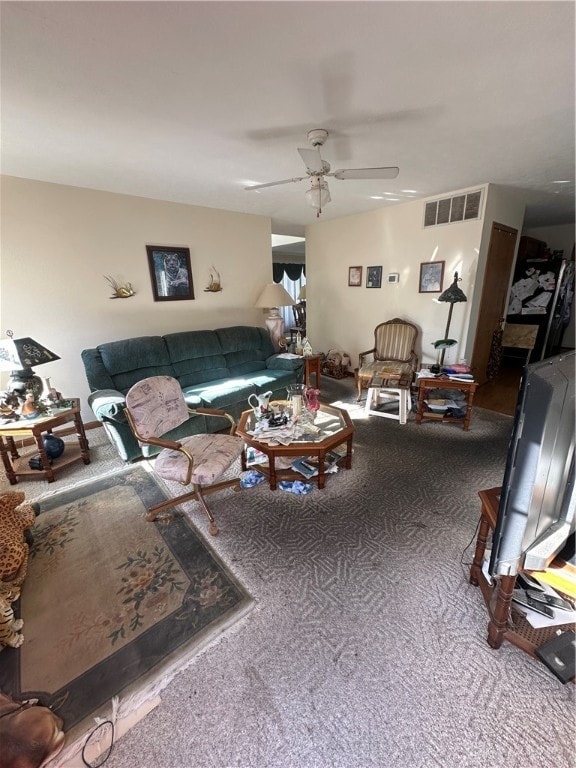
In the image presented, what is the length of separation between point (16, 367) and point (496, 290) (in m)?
5.21

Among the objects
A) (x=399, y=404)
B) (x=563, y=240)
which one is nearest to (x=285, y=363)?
(x=399, y=404)

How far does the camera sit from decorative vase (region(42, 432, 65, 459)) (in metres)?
2.64

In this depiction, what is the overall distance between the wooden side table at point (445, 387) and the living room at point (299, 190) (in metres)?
0.18

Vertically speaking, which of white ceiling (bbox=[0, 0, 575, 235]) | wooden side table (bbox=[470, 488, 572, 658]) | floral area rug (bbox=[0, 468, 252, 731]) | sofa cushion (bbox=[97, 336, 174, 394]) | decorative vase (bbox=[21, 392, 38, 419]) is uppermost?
white ceiling (bbox=[0, 0, 575, 235])

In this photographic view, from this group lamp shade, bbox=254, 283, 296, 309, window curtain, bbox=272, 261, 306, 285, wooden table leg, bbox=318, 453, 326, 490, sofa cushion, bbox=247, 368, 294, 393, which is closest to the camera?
wooden table leg, bbox=318, 453, 326, 490

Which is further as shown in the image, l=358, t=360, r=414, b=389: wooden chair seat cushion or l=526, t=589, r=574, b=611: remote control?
l=358, t=360, r=414, b=389: wooden chair seat cushion

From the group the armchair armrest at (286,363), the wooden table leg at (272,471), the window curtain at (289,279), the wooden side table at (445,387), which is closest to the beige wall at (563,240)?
the wooden side table at (445,387)

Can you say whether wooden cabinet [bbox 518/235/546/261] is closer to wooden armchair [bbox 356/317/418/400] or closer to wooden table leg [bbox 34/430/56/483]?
wooden armchair [bbox 356/317/418/400]

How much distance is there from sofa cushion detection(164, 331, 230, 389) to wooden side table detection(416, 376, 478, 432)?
2263 millimetres

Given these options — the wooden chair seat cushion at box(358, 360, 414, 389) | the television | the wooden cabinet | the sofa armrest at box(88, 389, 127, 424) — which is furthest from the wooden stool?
the wooden cabinet

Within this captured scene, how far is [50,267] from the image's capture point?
2.95 m

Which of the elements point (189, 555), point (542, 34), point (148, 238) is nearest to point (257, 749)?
point (189, 555)

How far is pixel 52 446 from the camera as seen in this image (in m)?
2.65

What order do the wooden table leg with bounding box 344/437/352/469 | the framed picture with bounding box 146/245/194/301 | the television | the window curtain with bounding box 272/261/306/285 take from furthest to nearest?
the window curtain with bounding box 272/261/306/285
the framed picture with bounding box 146/245/194/301
the wooden table leg with bounding box 344/437/352/469
the television
